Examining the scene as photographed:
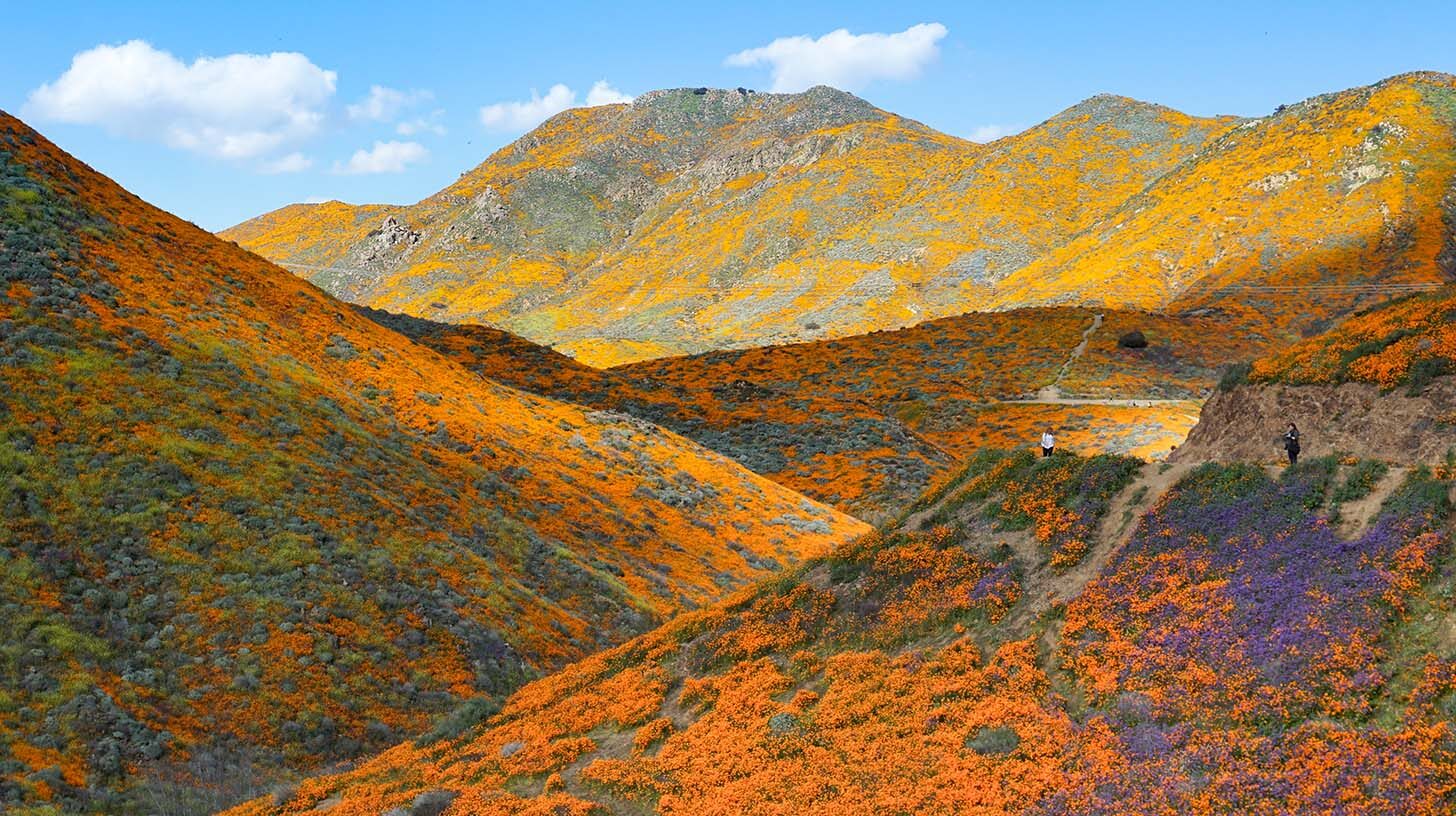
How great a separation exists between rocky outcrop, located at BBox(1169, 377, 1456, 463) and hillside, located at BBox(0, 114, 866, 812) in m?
21.0

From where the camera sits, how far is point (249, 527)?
29.8 m

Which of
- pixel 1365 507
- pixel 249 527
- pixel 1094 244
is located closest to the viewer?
pixel 1365 507

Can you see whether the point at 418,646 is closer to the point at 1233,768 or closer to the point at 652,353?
the point at 1233,768

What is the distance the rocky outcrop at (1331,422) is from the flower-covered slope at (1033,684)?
694cm

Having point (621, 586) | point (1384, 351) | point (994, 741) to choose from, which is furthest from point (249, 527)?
point (1384, 351)

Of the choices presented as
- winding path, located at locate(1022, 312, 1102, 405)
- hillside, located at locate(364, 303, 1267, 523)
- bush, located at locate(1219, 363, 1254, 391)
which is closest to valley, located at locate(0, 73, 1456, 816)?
bush, located at locate(1219, 363, 1254, 391)

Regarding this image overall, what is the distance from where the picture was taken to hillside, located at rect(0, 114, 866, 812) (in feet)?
76.4

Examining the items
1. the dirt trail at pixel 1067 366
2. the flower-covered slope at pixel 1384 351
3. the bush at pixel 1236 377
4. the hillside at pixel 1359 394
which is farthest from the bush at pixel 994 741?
the dirt trail at pixel 1067 366

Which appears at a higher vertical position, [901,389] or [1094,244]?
[1094,244]

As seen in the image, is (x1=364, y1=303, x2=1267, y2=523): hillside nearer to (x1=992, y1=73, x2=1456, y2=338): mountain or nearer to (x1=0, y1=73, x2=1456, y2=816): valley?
(x1=0, y1=73, x2=1456, y2=816): valley

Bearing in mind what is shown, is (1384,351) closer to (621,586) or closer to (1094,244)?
(621,586)

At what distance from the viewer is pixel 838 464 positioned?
64.9 m

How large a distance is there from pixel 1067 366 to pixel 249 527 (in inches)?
3262

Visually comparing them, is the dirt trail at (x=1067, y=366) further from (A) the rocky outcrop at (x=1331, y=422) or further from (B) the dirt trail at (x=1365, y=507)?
(B) the dirt trail at (x=1365, y=507)
